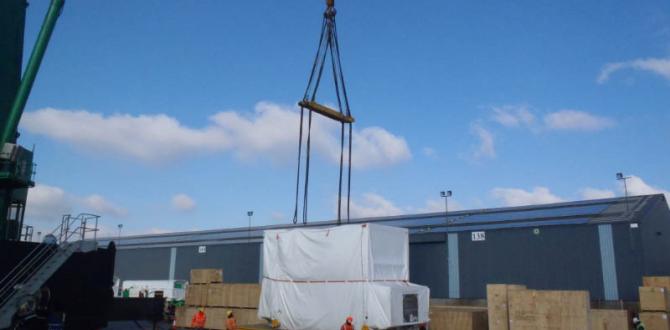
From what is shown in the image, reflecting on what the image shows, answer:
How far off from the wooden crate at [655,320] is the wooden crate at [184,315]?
19.6 m

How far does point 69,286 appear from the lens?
2220 cm

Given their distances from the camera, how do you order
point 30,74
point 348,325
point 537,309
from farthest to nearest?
point 30,74, point 537,309, point 348,325

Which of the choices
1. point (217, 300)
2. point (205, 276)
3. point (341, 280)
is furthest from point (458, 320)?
point (205, 276)

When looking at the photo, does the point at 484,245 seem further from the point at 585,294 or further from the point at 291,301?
the point at 291,301

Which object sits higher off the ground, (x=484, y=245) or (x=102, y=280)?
(x=484, y=245)

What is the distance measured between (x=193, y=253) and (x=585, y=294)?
42.1m

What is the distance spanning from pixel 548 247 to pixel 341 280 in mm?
23535

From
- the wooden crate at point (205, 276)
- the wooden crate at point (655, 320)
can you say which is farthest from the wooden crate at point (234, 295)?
the wooden crate at point (655, 320)

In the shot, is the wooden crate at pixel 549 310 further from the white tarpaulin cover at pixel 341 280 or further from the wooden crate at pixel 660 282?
the wooden crate at pixel 660 282

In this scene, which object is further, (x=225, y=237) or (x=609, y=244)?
(x=225, y=237)

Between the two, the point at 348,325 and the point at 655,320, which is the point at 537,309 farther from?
the point at 655,320

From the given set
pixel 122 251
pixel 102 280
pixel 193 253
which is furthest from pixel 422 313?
pixel 122 251

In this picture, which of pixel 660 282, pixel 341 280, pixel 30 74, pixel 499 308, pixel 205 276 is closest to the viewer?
pixel 341 280

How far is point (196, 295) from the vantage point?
84.4ft
